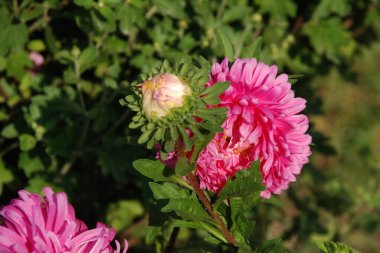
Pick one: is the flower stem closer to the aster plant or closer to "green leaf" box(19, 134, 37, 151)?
the aster plant

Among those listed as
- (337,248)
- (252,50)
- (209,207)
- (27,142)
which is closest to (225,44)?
(252,50)

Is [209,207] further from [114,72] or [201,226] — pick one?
[114,72]

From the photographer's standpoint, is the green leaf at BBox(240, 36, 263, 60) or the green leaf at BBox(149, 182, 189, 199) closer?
the green leaf at BBox(149, 182, 189, 199)

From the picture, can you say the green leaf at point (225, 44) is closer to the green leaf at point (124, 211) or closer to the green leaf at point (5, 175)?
the green leaf at point (5, 175)

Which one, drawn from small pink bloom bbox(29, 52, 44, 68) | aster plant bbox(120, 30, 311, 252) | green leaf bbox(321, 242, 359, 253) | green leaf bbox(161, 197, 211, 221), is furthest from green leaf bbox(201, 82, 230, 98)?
small pink bloom bbox(29, 52, 44, 68)

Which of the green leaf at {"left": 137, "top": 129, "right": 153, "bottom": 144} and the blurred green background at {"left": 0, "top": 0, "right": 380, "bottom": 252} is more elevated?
the green leaf at {"left": 137, "top": 129, "right": 153, "bottom": 144}

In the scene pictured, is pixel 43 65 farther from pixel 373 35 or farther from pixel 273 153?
pixel 373 35

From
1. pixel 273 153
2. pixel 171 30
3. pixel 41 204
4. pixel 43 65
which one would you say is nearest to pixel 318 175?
pixel 171 30

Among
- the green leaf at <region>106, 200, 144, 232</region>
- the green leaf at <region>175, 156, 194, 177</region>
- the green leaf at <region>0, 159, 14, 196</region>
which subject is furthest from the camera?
the green leaf at <region>106, 200, 144, 232</region>
